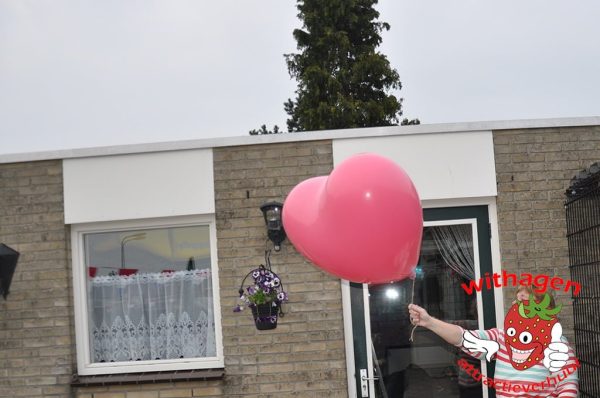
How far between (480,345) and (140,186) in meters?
2.58

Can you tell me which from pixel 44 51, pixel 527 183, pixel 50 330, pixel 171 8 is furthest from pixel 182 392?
pixel 44 51

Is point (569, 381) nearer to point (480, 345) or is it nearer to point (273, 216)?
point (480, 345)

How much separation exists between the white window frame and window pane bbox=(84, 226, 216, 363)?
0.18 ft

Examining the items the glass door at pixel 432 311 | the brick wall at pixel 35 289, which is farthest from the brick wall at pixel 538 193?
the brick wall at pixel 35 289

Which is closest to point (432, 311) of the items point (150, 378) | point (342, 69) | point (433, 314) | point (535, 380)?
point (433, 314)

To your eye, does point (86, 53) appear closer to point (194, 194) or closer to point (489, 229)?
point (194, 194)

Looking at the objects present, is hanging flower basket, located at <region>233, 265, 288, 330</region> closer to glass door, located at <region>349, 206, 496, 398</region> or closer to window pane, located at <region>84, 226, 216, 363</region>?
window pane, located at <region>84, 226, 216, 363</region>

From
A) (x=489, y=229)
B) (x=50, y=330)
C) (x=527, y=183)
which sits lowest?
(x=50, y=330)

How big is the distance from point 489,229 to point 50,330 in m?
3.26

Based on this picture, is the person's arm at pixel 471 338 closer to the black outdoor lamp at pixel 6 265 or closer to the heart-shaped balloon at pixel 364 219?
the heart-shaped balloon at pixel 364 219

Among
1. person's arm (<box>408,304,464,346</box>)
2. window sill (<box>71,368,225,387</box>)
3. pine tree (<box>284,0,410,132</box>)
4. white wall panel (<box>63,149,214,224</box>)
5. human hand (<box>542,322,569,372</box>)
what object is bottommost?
window sill (<box>71,368,225,387</box>)

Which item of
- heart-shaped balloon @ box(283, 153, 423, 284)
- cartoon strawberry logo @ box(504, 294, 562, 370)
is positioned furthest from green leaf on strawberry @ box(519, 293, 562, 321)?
heart-shaped balloon @ box(283, 153, 423, 284)

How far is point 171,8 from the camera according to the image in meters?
8.78

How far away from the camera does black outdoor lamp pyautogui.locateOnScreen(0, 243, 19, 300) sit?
14.6ft
